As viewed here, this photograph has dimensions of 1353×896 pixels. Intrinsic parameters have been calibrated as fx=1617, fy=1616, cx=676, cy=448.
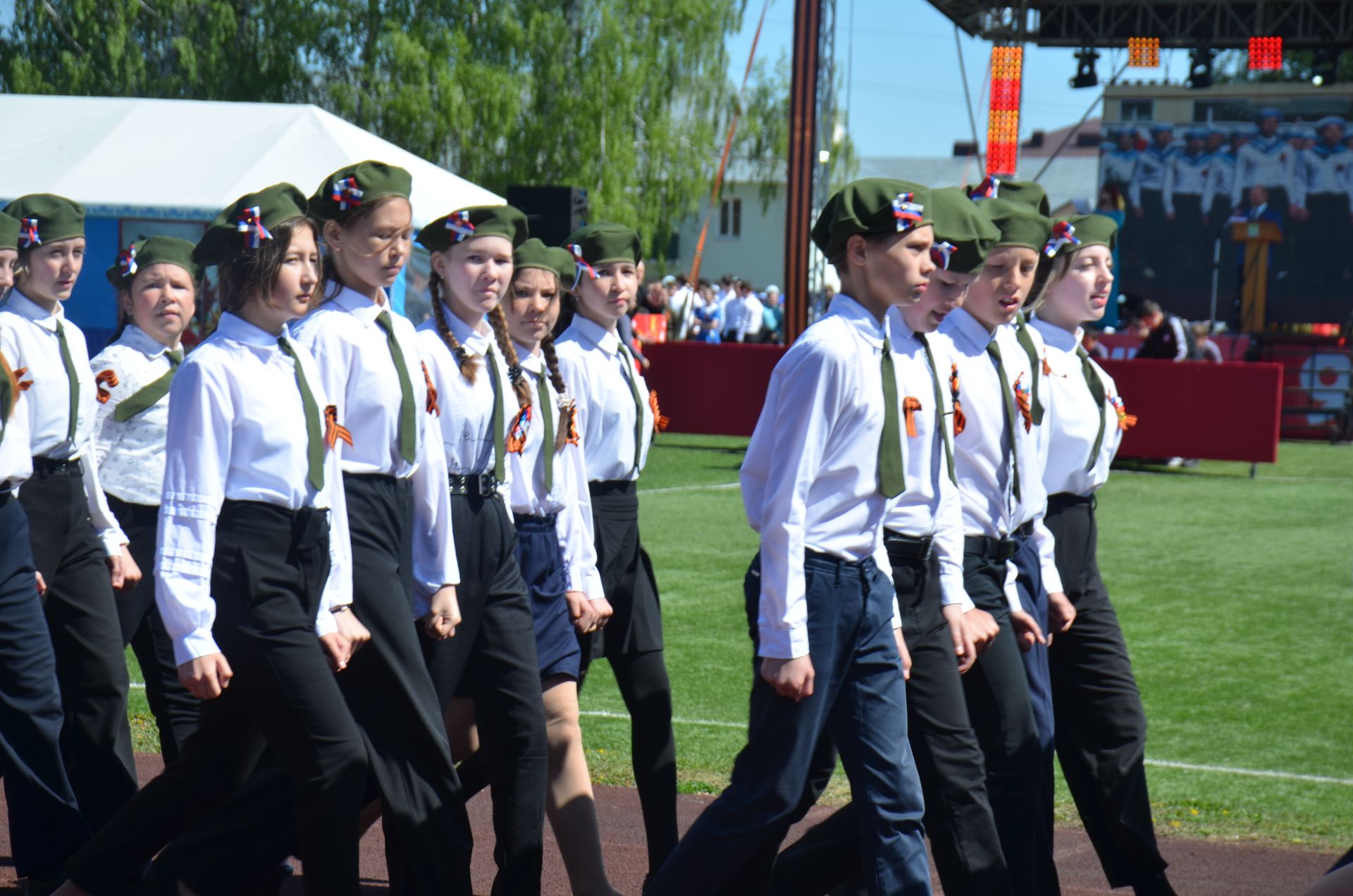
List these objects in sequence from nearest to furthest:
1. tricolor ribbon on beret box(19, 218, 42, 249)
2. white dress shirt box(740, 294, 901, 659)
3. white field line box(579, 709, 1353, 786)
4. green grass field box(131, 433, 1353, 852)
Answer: white dress shirt box(740, 294, 901, 659) < tricolor ribbon on beret box(19, 218, 42, 249) < green grass field box(131, 433, 1353, 852) < white field line box(579, 709, 1353, 786)

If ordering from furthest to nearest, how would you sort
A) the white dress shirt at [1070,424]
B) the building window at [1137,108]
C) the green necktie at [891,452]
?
the building window at [1137,108] → the white dress shirt at [1070,424] → the green necktie at [891,452]

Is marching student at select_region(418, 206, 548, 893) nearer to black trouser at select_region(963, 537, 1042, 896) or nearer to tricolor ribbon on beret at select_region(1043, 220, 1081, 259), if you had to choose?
black trouser at select_region(963, 537, 1042, 896)

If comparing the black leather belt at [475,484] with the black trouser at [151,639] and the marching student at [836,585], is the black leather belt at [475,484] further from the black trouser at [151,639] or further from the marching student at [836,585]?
Result: the black trouser at [151,639]

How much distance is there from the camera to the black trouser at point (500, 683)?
13.8ft

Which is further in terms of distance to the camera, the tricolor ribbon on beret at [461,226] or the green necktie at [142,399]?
the green necktie at [142,399]

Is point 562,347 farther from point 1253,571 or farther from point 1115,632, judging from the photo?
point 1253,571

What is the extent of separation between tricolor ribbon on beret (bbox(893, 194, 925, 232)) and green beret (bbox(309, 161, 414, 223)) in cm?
128

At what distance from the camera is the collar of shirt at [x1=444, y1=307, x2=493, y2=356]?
452 centimetres

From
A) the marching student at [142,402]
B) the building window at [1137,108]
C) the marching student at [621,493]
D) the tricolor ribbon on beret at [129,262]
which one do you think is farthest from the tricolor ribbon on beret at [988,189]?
the building window at [1137,108]

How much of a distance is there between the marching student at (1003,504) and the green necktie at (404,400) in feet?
4.61

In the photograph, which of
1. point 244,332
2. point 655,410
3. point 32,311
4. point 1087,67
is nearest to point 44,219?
point 32,311

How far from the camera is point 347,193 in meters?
A: 4.14

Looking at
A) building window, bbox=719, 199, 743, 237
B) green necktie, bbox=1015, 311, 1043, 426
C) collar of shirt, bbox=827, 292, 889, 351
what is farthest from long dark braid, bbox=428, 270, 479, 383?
building window, bbox=719, 199, 743, 237

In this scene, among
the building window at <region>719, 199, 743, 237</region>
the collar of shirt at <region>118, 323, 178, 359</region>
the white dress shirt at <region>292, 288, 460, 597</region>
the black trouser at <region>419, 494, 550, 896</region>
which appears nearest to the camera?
the white dress shirt at <region>292, 288, 460, 597</region>
